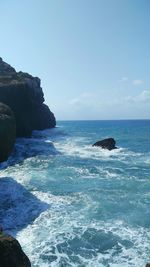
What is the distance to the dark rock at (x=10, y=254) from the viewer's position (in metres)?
11.8

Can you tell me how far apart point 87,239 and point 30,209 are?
18.3ft

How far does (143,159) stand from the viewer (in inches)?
1607

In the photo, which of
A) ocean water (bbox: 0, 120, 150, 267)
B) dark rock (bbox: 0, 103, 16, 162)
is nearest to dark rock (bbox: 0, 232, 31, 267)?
ocean water (bbox: 0, 120, 150, 267)

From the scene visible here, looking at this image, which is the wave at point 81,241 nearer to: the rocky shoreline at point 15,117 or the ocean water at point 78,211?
the ocean water at point 78,211

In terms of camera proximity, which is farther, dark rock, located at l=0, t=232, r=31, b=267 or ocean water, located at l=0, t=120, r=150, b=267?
ocean water, located at l=0, t=120, r=150, b=267

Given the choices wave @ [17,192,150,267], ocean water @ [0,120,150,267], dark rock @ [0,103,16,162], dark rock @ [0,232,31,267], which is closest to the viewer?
dark rock @ [0,232,31,267]

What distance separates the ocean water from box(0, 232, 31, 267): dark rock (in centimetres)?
238

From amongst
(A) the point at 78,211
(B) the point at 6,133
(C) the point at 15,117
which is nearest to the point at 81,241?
(A) the point at 78,211

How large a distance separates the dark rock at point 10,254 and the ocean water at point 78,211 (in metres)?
2.38

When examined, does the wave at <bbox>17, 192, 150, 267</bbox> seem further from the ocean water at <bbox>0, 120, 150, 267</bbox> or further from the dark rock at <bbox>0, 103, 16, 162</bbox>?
the dark rock at <bbox>0, 103, 16, 162</bbox>

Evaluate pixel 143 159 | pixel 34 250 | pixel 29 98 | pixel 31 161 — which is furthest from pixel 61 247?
pixel 29 98

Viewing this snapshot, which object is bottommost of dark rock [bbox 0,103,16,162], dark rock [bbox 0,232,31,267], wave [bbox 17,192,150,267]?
wave [bbox 17,192,150,267]

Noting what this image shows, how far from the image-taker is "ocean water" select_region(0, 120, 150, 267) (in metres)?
15.3

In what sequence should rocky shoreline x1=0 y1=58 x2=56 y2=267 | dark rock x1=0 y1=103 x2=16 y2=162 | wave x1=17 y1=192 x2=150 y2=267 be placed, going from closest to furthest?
rocky shoreline x1=0 y1=58 x2=56 y2=267 < wave x1=17 y1=192 x2=150 y2=267 < dark rock x1=0 y1=103 x2=16 y2=162
